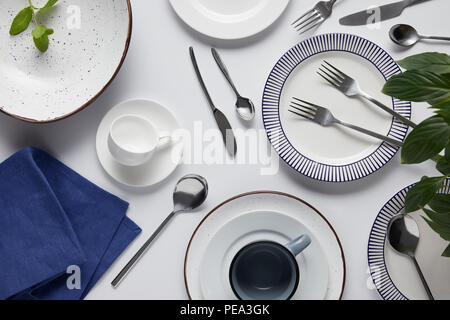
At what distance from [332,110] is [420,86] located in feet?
0.94

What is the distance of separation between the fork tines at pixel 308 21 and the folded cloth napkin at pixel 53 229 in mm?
435

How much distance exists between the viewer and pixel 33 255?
0.86 meters

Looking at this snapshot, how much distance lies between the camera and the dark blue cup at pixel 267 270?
0.80 meters

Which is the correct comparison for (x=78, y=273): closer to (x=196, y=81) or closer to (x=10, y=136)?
(x=10, y=136)

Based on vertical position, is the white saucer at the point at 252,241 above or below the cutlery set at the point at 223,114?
below

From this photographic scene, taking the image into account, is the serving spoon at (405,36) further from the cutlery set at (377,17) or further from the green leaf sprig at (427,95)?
the green leaf sprig at (427,95)

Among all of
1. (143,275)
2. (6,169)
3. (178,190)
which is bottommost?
(143,275)

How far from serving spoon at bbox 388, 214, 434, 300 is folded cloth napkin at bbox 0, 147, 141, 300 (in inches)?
17.2

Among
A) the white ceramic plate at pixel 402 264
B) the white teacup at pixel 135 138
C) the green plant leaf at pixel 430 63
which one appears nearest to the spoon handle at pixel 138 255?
the white teacup at pixel 135 138

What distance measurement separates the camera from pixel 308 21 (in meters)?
0.87

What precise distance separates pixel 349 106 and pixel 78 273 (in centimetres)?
56

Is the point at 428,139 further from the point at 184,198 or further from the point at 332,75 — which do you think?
the point at 184,198

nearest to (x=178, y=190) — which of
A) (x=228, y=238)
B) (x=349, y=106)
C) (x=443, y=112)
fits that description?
(x=228, y=238)

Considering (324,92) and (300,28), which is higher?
(300,28)
